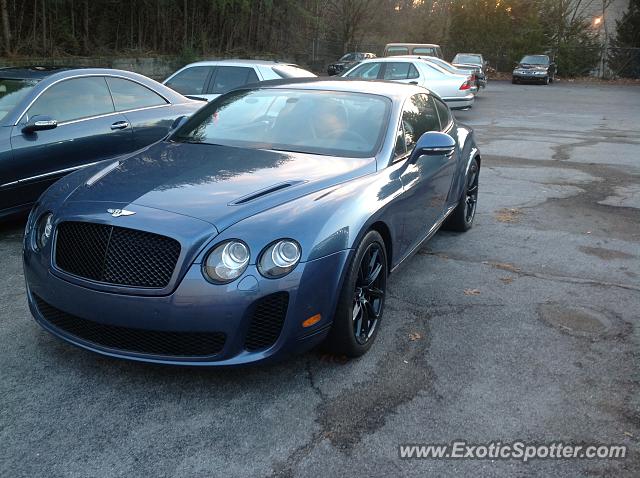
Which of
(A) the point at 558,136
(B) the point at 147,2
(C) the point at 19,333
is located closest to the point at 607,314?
(C) the point at 19,333

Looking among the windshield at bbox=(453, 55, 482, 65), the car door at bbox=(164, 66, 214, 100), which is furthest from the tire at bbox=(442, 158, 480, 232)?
the windshield at bbox=(453, 55, 482, 65)

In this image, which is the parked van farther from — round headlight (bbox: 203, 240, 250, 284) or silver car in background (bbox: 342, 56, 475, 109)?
round headlight (bbox: 203, 240, 250, 284)

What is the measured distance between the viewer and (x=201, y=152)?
13.2ft

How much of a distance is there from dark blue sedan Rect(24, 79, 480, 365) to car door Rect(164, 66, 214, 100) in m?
5.86

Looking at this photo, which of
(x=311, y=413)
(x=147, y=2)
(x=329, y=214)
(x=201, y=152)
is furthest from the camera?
(x=147, y=2)

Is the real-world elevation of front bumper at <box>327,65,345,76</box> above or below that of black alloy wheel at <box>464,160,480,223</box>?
above

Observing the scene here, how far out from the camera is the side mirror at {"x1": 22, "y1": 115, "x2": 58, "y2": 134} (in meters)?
5.40

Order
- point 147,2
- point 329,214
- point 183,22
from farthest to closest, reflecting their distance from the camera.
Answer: point 183,22, point 147,2, point 329,214

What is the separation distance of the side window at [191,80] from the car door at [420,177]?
17.7 ft

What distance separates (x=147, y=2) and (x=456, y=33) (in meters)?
27.0

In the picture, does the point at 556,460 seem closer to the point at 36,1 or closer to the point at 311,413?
the point at 311,413

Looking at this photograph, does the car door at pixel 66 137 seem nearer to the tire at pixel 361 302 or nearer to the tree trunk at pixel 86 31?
the tire at pixel 361 302

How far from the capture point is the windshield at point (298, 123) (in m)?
4.14

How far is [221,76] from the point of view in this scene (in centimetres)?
967
